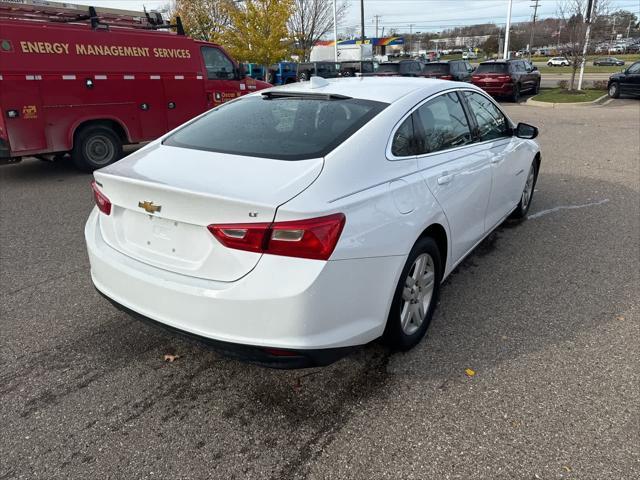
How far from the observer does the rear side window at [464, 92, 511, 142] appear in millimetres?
4023

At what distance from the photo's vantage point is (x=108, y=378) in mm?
2867

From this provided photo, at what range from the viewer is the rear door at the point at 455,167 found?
10.3ft

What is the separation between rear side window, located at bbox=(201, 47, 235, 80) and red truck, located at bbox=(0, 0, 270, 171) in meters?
0.02

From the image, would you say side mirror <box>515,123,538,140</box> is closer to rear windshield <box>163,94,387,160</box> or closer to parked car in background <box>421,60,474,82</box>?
rear windshield <box>163,94,387,160</box>

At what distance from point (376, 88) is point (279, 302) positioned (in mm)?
1823

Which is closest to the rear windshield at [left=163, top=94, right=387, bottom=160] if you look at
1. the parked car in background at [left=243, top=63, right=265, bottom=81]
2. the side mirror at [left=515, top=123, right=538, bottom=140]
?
the side mirror at [left=515, top=123, right=538, bottom=140]

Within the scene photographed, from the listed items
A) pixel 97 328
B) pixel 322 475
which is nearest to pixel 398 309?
pixel 322 475

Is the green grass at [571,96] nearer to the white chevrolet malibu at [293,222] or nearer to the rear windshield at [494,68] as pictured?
the rear windshield at [494,68]

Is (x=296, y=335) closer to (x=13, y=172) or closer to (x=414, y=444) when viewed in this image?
(x=414, y=444)

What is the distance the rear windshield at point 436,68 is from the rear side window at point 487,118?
734 inches

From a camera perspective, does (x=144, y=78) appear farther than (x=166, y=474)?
Yes

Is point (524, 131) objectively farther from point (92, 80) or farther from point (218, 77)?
point (218, 77)

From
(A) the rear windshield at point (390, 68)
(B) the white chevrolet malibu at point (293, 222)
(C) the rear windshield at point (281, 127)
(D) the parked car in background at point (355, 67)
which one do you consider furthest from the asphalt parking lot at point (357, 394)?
(D) the parked car in background at point (355, 67)

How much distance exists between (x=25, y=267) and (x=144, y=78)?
5.19 meters
